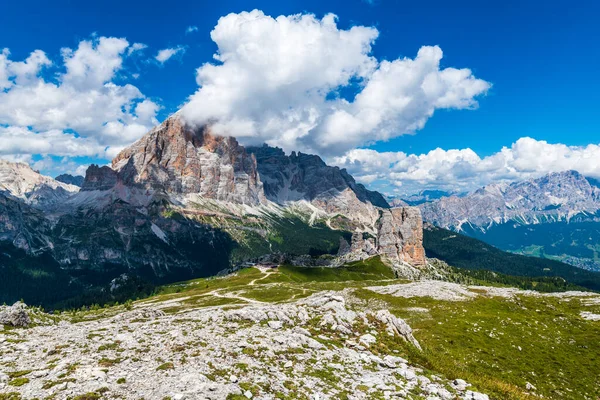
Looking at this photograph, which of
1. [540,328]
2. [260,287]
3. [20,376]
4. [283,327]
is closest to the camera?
[20,376]

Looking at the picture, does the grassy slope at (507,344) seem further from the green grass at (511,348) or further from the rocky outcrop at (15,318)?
the rocky outcrop at (15,318)

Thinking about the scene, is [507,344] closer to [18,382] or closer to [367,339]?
[367,339]

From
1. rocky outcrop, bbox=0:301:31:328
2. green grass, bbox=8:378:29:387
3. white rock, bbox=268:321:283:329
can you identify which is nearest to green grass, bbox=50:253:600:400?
white rock, bbox=268:321:283:329

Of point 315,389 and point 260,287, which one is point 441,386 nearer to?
point 315,389

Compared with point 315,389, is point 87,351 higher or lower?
higher

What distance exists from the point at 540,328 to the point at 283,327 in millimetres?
54713

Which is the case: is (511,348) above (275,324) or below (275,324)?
below

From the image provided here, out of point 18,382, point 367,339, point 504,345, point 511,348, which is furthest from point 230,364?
point 504,345

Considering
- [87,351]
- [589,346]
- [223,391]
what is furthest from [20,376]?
[589,346]

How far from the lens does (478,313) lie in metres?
74.5

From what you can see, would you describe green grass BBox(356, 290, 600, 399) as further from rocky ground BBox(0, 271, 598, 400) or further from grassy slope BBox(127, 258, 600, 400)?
rocky ground BBox(0, 271, 598, 400)

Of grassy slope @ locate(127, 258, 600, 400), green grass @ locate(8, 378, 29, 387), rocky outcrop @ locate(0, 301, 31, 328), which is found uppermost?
green grass @ locate(8, 378, 29, 387)

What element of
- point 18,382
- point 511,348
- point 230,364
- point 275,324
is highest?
point 18,382

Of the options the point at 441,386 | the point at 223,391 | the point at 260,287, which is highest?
the point at 223,391
